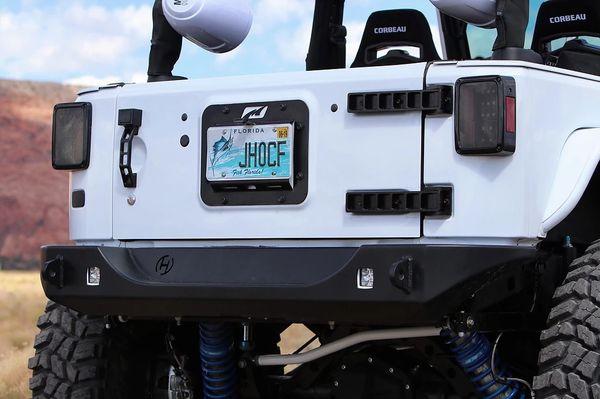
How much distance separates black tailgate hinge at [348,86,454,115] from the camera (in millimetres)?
4367

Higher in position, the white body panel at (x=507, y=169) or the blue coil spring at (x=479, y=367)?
the white body panel at (x=507, y=169)

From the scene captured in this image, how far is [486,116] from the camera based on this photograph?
428 centimetres

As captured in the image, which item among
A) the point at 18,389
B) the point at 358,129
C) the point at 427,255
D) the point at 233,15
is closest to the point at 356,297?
the point at 427,255

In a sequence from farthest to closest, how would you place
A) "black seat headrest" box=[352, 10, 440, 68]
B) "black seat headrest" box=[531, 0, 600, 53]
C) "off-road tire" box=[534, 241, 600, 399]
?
"black seat headrest" box=[352, 10, 440, 68], "black seat headrest" box=[531, 0, 600, 53], "off-road tire" box=[534, 241, 600, 399]

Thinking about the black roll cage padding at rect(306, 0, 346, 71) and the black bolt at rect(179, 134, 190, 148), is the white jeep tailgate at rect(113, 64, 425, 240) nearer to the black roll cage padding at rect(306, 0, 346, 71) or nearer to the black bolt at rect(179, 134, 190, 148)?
the black bolt at rect(179, 134, 190, 148)

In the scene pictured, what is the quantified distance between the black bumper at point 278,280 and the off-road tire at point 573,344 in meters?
0.21

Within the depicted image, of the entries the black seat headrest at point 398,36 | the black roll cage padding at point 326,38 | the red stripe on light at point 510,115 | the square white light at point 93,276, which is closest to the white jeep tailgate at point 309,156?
the square white light at point 93,276

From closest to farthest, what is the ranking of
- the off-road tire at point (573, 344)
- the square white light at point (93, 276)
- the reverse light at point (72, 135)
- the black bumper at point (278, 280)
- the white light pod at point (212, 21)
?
the off-road tire at point (573, 344)
the black bumper at point (278, 280)
the square white light at point (93, 276)
the white light pod at point (212, 21)
the reverse light at point (72, 135)

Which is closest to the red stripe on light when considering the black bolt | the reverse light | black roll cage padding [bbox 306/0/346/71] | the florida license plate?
the florida license plate

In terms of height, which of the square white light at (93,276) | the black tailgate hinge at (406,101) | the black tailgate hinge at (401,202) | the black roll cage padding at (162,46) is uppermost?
the black roll cage padding at (162,46)

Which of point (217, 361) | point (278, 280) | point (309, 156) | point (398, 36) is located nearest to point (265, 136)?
point (309, 156)

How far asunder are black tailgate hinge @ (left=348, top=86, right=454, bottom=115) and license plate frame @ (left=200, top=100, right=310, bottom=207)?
23cm

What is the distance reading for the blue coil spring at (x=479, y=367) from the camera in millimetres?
4723

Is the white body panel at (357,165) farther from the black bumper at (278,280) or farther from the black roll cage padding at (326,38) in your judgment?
the black roll cage padding at (326,38)
